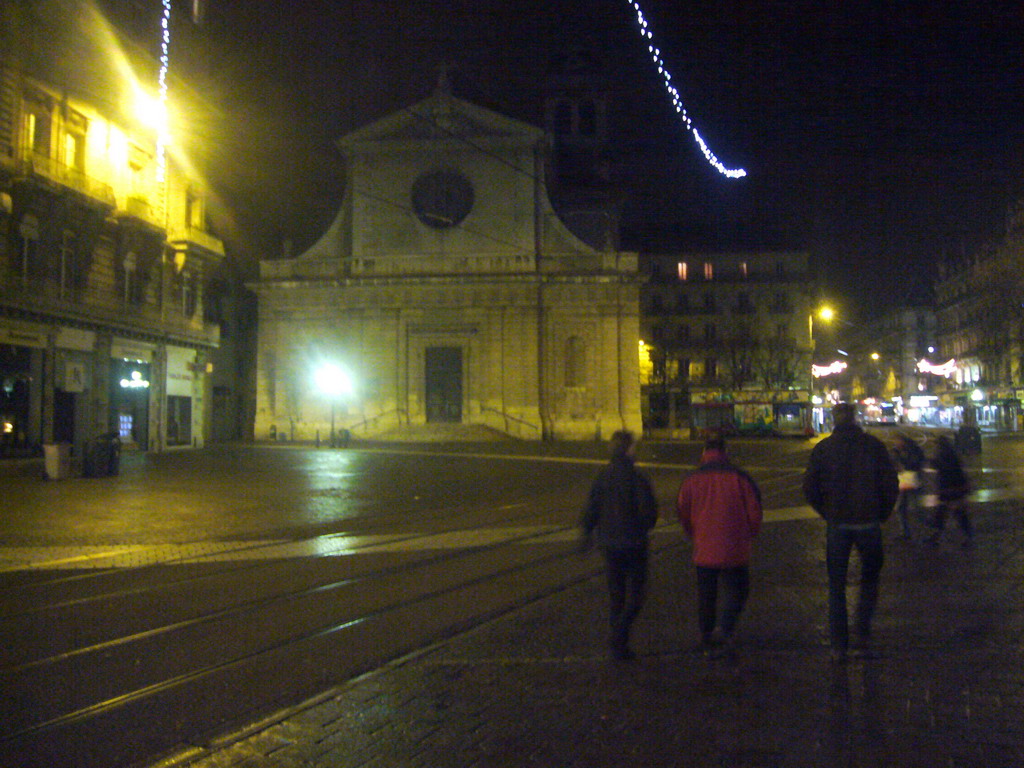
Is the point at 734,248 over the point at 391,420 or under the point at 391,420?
over

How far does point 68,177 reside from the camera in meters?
28.0

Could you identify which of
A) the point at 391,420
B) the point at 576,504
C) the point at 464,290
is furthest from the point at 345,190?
the point at 576,504

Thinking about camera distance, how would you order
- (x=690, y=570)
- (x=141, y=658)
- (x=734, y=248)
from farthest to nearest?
(x=734, y=248) < (x=690, y=570) < (x=141, y=658)

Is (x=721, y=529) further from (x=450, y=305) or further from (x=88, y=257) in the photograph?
(x=450, y=305)

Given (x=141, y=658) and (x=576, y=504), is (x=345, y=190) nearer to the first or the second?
(x=576, y=504)

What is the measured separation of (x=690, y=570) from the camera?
32.8 feet

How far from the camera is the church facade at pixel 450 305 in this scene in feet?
157

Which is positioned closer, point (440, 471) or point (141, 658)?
point (141, 658)

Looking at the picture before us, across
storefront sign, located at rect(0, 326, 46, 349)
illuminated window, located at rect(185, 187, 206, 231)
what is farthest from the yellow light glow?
storefront sign, located at rect(0, 326, 46, 349)

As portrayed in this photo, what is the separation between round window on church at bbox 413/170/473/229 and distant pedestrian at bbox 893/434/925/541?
38.7 m

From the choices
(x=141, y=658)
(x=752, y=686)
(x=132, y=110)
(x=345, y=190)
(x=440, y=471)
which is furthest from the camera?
(x=345, y=190)

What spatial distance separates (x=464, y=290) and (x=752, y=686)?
43438 mm

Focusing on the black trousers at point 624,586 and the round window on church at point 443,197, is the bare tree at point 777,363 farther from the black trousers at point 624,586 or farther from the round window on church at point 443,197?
the black trousers at point 624,586

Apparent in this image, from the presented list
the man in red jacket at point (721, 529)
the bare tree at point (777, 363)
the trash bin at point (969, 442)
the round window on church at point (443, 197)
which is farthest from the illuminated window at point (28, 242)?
the bare tree at point (777, 363)
